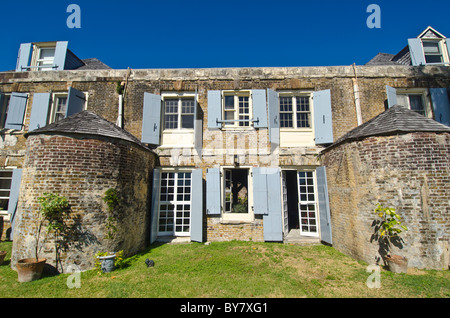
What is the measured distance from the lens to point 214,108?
826 centimetres

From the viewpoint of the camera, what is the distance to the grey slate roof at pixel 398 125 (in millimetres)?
5410

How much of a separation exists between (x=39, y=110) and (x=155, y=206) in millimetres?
6464

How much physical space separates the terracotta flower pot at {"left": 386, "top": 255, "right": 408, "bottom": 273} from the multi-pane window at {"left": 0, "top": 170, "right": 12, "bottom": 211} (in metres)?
13.2

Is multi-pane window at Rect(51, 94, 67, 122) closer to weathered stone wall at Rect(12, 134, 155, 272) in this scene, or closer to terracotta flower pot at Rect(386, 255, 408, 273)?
weathered stone wall at Rect(12, 134, 155, 272)

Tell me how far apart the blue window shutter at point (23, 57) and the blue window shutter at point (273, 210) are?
11.9 metres

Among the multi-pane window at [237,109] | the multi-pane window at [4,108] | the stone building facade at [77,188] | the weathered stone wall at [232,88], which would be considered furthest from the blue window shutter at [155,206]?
the multi-pane window at [4,108]

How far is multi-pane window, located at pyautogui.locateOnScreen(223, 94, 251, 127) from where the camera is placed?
→ 845cm

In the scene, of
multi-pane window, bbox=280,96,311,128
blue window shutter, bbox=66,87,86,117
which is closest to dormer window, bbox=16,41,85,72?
blue window shutter, bbox=66,87,86,117

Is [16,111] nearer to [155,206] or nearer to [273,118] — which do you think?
[155,206]

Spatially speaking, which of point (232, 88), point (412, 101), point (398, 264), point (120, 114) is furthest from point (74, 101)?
point (412, 101)

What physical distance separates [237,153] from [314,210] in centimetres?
366

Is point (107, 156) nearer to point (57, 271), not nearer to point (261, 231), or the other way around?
point (57, 271)

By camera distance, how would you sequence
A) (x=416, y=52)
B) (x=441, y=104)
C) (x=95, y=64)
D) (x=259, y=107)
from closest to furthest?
(x=441, y=104), (x=259, y=107), (x=416, y=52), (x=95, y=64)

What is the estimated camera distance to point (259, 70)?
28.2 feet
